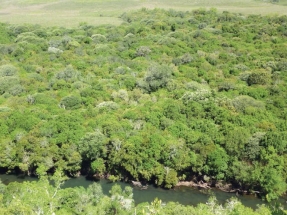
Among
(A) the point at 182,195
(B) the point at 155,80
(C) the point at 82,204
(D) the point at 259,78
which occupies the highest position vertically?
(D) the point at 259,78

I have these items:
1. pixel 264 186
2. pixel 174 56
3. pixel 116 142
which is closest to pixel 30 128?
pixel 116 142

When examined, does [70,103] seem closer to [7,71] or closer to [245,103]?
[7,71]

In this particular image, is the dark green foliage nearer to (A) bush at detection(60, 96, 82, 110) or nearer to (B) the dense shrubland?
(A) bush at detection(60, 96, 82, 110)

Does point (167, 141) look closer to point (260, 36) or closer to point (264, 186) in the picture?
point (264, 186)

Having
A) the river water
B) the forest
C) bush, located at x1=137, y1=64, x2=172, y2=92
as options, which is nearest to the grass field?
the forest

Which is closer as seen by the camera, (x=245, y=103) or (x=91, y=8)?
(x=245, y=103)

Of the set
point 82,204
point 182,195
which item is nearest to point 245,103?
point 182,195

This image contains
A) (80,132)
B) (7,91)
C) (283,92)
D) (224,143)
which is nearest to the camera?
(224,143)
